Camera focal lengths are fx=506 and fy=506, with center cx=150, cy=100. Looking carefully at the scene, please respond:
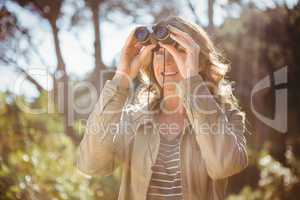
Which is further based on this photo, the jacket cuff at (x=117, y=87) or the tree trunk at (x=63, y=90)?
the tree trunk at (x=63, y=90)

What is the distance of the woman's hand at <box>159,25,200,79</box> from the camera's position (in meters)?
1.05

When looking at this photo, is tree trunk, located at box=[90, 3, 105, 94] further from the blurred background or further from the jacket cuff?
the jacket cuff

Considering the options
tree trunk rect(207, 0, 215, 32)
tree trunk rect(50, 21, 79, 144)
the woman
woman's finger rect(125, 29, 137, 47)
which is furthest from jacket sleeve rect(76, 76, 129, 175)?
tree trunk rect(207, 0, 215, 32)

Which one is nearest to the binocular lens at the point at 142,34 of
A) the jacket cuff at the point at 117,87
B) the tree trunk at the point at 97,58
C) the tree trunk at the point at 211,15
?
the jacket cuff at the point at 117,87

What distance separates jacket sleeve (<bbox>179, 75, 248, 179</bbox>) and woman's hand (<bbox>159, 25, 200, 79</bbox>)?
37 mm

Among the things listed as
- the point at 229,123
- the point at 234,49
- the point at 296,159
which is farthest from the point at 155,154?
the point at 296,159

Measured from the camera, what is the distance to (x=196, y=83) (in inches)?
40.1

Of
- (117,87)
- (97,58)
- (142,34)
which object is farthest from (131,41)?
(97,58)

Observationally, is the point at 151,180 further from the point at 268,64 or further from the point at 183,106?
the point at 268,64

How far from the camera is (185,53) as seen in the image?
1.12 m

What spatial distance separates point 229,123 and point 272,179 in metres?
1.70

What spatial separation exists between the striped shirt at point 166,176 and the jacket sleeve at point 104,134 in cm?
9

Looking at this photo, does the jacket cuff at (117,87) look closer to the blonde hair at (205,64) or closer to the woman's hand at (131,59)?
the woman's hand at (131,59)

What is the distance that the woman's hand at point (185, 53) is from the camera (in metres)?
1.05
